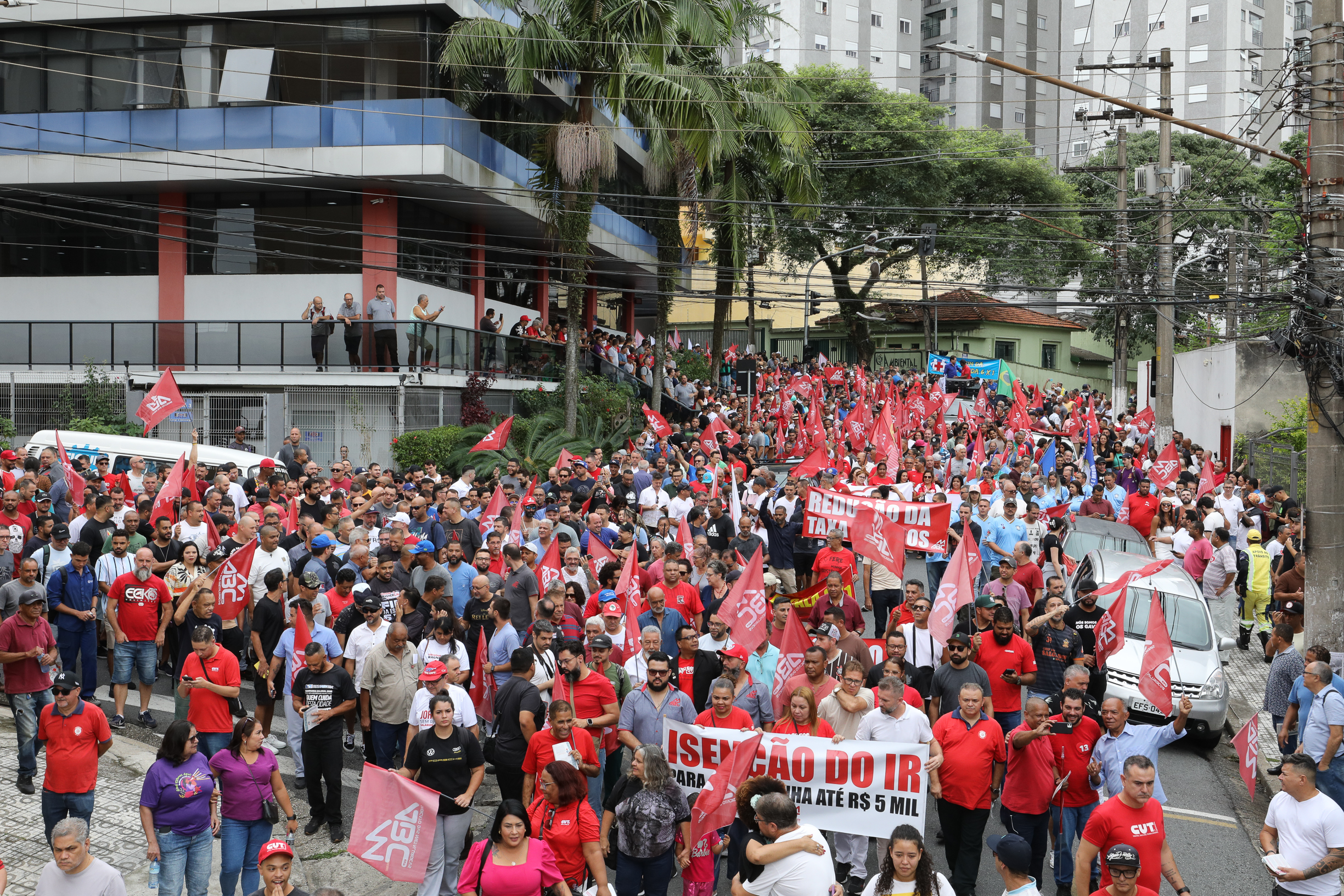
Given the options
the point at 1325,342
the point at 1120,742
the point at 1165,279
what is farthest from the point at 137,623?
the point at 1165,279

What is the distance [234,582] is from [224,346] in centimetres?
1549

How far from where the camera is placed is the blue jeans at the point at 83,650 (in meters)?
11.1

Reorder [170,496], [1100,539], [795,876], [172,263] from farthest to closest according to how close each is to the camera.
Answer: [172,263] < [1100,539] < [170,496] < [795,876]

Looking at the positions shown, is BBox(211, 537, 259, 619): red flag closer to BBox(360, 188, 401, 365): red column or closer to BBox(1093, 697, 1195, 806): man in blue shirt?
BBox(1093, 697, 1195, 806): man in blue shirt

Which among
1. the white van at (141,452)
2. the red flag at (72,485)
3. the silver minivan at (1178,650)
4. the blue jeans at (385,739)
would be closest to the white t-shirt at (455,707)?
the blue jeans at (385,739)

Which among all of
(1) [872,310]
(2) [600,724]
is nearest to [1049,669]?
(2) [600,724]

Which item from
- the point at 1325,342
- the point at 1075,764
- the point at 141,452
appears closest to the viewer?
the point at 1075,764

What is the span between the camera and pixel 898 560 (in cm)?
1237

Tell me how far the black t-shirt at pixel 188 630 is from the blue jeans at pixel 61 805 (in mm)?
1620

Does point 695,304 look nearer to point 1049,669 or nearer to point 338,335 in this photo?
point 338,335

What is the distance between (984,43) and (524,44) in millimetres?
69330

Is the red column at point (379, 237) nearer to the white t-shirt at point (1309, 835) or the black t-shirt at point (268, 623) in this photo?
the black t-shirt at point (268, 623)

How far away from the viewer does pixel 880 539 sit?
1253 cm

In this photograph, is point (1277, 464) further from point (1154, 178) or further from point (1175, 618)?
point (1175, 618)
